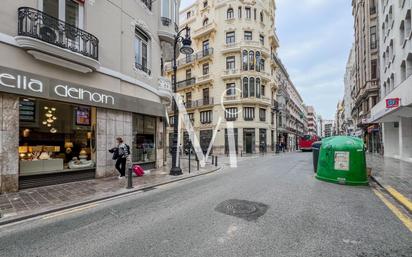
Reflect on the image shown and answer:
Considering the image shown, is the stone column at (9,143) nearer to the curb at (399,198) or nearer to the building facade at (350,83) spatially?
the curb at (399,198)

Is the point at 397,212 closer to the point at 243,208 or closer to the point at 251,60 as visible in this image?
the point at 243,208

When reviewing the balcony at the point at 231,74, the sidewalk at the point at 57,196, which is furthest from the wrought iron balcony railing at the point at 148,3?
the balcony at the point at 231,74

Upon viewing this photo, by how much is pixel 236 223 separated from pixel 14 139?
25.1 feet

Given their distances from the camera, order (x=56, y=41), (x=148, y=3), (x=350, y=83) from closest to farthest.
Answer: (x=56, y=41)
(x=148, y=3)
(x=350, y=83)

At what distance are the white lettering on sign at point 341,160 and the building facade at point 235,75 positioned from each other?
71.9 ft

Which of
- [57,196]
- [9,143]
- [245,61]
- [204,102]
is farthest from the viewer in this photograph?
[204,102]

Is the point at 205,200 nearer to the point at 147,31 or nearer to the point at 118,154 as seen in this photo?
the point at 118,154

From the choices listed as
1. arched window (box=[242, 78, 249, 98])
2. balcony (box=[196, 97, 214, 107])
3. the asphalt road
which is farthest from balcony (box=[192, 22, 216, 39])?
the asphalt road

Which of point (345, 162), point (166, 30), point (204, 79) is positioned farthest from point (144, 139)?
point (204, 79)

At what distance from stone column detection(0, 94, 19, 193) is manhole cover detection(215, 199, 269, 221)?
6836 mm

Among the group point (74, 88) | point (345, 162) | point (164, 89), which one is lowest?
point (345, 162)

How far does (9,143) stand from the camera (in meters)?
7.03

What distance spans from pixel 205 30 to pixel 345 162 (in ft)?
101

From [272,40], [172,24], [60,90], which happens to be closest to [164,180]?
[60,90]
